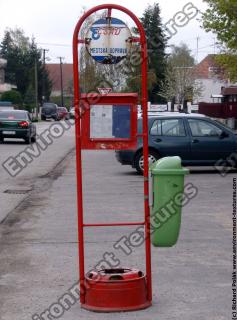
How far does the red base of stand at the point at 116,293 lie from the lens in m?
7.07

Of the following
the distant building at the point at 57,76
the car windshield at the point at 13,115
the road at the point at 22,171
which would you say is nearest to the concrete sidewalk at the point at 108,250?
the road at the point at 22,171

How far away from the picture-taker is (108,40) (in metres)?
6.91

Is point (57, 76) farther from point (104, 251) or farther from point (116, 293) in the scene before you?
point (116, 293)

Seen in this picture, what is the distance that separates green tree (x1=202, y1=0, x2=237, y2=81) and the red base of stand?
58.2 feet

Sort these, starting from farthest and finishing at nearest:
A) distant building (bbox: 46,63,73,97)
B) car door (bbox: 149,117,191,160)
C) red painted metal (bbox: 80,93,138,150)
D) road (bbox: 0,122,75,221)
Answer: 1. distant building (bbox: 46,63,73,97)
2. car door (bbox: 149,117,191,160)
3. road (bbox: 0,122,75,221)
4. red painted metal (bbox: 80,93,138,150)

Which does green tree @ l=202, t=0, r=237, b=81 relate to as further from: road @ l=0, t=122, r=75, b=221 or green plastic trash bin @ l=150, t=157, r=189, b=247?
green plastic trash bin @ l=150, t=157, r=189, b=247

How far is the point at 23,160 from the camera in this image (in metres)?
27.5

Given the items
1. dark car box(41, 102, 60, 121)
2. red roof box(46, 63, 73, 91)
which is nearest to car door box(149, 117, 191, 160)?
dark car box(41, 102, 60, 121)

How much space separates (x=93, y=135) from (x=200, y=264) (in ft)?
9.14

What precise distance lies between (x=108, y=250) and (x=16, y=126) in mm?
26462

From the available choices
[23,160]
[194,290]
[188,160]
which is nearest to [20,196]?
[188,160]

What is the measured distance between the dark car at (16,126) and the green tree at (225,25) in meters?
12.3

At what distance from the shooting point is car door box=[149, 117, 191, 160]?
2059 centimetres

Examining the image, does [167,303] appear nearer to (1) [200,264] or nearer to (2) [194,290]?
(2) [194,290]
